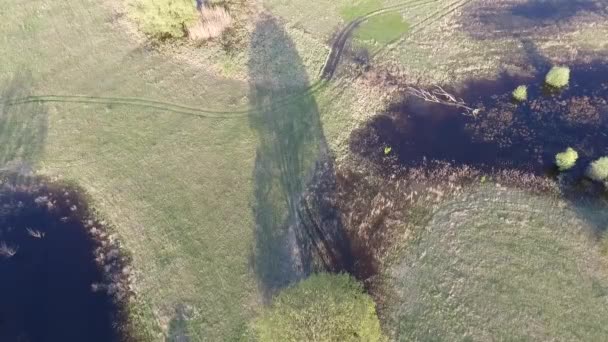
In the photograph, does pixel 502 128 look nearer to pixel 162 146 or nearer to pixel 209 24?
pixel 162 146

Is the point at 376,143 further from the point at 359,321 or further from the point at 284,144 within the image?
the point at 359,321

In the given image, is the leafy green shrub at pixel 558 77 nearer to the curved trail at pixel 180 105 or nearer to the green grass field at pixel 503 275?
the green grass field at pixel 503 275

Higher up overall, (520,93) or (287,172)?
(520,93)

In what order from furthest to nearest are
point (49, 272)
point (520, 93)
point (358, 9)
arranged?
point (358, 9), point (520, 93), point (49, 272)

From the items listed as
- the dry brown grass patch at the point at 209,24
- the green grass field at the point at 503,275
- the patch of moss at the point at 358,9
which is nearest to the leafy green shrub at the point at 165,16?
the dry brown grass patch at the point at 209,24

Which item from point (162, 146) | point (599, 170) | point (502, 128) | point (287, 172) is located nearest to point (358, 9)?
point (502, 128)

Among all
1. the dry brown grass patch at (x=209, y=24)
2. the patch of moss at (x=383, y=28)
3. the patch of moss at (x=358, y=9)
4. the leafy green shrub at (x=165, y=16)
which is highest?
the leafy green shrub at (x=165, y=16)
